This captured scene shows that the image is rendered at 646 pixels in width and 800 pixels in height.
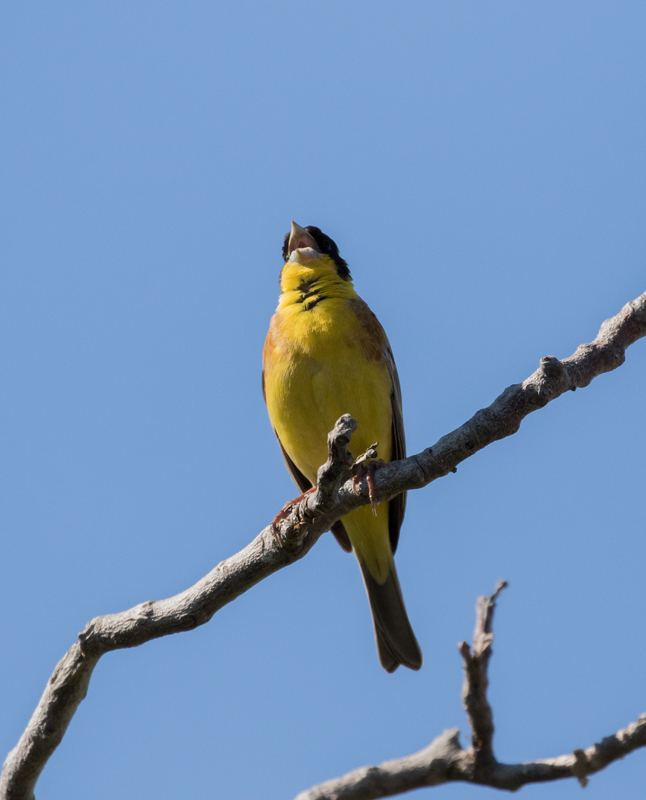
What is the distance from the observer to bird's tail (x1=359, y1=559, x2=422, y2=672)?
6293mm

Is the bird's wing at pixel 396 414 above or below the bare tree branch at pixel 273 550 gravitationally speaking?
above

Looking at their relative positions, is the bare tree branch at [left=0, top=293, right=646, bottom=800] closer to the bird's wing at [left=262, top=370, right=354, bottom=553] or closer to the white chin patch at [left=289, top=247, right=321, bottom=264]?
the bird's wing at [left=262, top=370, right=354, bottom=553]

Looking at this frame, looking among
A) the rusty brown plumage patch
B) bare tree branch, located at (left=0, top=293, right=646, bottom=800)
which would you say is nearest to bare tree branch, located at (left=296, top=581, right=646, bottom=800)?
bare tree branch, located at (left=0, top=293, right=646, bottom=800)

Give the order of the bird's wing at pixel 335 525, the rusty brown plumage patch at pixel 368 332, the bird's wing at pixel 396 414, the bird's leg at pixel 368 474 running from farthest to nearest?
the bird's wing at pixel 335 525
the bird's wing at pixel 396 414
the rusty brown plumage patch at pixel 368 332
the bird's leg at pixel 368 474

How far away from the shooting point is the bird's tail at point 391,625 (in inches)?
248

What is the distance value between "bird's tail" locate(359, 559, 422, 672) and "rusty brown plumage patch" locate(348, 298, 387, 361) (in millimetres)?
1747

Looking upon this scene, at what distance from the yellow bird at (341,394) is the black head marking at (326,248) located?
5 centimetres

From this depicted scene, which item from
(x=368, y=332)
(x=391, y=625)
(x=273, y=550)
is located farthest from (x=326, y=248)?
(x=273, y=550)

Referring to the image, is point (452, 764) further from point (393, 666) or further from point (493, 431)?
point (393, 666)

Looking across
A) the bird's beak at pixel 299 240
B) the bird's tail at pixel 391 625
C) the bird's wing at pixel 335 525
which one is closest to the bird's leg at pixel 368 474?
the bird's wing at pixel 335 525

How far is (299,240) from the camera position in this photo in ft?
23.9

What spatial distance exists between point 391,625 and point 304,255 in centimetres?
304

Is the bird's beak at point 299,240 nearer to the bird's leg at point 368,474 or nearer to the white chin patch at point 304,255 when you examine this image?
the white chin patch at point 304,255

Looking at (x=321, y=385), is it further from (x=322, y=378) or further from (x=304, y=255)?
(x=304, y=255)
